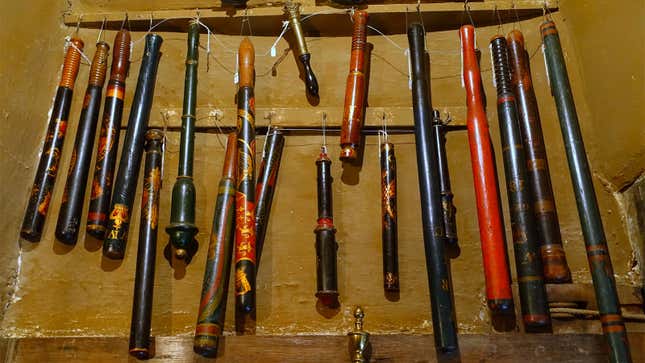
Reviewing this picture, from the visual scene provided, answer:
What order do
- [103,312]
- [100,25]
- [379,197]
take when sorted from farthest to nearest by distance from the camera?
[100,25] → [379,197] → [103,312]

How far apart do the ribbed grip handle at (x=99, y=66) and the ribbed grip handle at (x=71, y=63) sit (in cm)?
5

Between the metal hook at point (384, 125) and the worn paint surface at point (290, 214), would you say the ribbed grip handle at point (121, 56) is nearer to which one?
the worn paint surface at point (290, 214)

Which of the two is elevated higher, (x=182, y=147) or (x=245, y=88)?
(x=245, y=88)

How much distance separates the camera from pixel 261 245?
1.45 m

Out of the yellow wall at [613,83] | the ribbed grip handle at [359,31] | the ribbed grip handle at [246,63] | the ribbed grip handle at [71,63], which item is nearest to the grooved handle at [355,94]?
the ribbed grip handle at [359,31]

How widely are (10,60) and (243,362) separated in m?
0.97

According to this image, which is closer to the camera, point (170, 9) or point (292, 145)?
point (292, 145)

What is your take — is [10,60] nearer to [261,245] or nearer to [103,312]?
[103,312]

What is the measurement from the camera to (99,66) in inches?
63.6

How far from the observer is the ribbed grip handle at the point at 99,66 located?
5.24 feet

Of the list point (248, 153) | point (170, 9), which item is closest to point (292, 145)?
point (248, 153)

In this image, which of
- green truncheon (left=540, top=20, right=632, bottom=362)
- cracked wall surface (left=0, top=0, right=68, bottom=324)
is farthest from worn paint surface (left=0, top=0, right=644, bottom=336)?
green truncheon (left=540, top=20, right=632, bottom=362)

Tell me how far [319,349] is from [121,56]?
1.01m

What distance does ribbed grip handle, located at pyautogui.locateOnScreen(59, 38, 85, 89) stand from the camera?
5.23 ft
